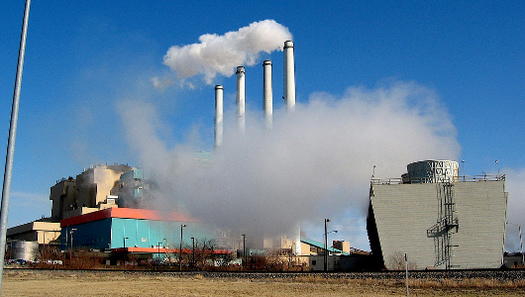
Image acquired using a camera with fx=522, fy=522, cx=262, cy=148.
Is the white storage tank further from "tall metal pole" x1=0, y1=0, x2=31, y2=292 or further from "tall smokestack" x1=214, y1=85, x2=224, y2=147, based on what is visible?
"tall metal pole" x1=0, y1=0, x2=31, y2=292

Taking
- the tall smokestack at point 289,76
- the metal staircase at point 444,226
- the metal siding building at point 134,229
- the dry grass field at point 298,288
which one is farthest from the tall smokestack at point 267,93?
the dry grass field at point 298,288

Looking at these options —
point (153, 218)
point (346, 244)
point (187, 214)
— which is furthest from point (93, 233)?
point (346, 244)

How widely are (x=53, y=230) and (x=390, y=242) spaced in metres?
85.7

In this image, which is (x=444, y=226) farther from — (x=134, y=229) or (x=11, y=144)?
(x=134, y=229)

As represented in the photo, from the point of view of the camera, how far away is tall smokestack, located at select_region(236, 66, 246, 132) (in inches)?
3775

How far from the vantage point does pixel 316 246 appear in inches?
4582

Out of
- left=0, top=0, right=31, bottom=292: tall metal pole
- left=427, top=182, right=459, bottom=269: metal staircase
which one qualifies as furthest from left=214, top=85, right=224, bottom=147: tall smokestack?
left=0, top=0, right=31, bottom=292: tall metal pole

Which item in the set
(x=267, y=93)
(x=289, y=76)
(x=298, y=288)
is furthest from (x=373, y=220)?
(x=298, y=288)

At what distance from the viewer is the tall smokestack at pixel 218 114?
99188 mm

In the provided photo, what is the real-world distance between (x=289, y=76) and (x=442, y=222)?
A: 37751mm

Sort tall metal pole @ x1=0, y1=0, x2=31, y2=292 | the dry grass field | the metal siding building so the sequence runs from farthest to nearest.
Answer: the metal siding building
the dry grass field
tall metal pole @ x1=0, y1=0, x2=31, y2=292

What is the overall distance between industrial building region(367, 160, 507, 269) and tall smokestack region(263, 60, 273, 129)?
108 ft

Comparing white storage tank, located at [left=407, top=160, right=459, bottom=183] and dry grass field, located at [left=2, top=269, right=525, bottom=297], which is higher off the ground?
white storage tank, located at [left=407, top=160, right=459, bottom=183]

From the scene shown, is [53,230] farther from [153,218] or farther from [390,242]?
[390,242]
